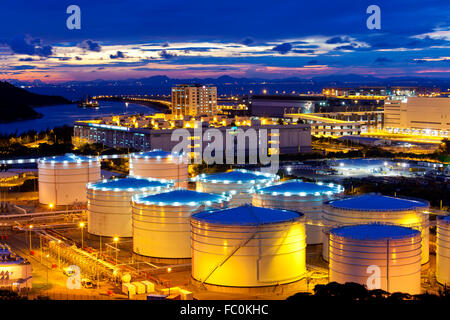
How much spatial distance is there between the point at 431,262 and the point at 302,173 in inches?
847

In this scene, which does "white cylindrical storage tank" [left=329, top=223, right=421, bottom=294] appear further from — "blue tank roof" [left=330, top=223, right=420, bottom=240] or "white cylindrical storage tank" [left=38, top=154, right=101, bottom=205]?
"white cylindrical storage tank" [left=38, top=154, right=101, bottom=205]

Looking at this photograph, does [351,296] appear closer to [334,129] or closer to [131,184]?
[131,184]

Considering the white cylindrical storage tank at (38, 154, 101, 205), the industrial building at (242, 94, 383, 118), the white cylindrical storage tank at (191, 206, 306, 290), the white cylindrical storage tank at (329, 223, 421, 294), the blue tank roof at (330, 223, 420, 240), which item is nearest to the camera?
the white cylindrical storage tank at (329, 223, 421, 294)

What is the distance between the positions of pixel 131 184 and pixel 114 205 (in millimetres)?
1034

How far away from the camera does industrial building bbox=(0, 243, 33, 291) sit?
18.7 m

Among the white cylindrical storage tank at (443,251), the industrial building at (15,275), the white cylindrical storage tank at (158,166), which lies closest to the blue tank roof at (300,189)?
the white cylindrical storage tank at (443,251)

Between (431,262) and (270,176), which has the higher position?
(270,176)

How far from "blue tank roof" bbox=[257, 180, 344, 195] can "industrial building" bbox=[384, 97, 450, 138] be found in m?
53.0

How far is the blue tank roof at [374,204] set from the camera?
821 inches

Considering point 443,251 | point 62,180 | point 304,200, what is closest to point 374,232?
point 443,251

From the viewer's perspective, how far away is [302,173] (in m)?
42.9

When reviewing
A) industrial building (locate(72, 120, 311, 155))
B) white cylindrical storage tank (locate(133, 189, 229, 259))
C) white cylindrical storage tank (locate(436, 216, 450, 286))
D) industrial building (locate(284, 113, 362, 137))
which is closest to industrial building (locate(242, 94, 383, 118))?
industrial building (locate(284, 113, 362, 137))
